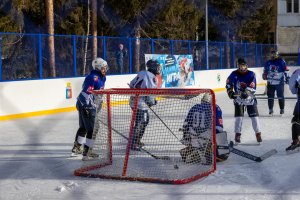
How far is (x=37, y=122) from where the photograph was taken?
34.9ft

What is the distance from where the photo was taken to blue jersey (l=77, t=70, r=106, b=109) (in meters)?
6.53

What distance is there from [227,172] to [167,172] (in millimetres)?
612

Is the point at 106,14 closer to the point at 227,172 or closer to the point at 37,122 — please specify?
the point at 37,122

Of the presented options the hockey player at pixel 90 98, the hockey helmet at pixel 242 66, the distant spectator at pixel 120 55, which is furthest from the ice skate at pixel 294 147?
the distant spectator at pixel 120 55

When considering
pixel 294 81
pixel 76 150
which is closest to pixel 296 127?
pixel 294 81

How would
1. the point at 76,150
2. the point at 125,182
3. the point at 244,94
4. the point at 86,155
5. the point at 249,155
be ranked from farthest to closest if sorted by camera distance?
1. the point at 244,94
2. the point at 76,150
3. the point at 86,155
4. the point at 249,155
5. the point at 125,182

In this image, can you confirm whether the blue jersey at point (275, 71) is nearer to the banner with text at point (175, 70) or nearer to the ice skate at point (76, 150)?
the ice skate at point (76, 150)

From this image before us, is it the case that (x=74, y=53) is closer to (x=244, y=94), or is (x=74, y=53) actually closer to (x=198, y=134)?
(x=244, y=94)

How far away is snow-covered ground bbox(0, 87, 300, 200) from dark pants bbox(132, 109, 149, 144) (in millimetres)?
A: 684

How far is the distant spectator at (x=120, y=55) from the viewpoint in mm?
15617

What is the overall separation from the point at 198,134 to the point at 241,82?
1806 mm

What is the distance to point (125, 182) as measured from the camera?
17.9ft

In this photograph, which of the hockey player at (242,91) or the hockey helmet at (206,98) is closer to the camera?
the hockey helmet at (206,98)

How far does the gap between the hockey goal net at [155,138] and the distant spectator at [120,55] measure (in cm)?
896
